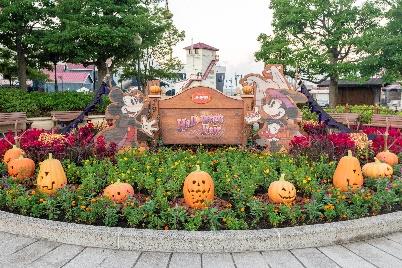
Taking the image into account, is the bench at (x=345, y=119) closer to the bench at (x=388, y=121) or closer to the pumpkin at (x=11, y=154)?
the bench at (x=388, y=121)

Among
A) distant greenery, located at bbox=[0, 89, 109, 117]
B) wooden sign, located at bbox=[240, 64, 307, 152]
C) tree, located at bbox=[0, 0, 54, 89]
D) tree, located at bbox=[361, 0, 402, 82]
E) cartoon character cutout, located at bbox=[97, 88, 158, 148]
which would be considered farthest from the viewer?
tree, located at bbox=[361, 0, 402, 82]

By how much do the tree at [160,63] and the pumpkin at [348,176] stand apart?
2958cm

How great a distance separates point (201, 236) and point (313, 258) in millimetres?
1290

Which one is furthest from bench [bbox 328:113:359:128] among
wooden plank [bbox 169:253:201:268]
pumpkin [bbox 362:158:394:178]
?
wooden plank [bbox 169:253:201:268]

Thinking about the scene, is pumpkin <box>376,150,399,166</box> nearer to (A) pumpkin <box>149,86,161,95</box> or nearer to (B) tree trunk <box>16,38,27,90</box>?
(A) pumpkin <box>149,86,161,95</box>

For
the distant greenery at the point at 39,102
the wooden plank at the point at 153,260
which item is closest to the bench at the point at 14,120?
the distant greenery at the point at 39,102

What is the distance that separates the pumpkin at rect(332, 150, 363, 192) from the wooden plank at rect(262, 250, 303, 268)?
2038mm

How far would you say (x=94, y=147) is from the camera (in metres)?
8.84

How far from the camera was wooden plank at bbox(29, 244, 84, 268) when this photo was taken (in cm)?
479

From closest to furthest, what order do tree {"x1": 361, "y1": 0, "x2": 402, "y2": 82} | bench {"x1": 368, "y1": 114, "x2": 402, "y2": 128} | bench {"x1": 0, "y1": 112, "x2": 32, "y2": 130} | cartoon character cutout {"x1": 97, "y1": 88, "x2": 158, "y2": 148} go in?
cartoon character cutout {"x1": 97, "y1": 88, "x2": 158, "y2": 148} → bench {"x1": 368, "y1": 114, "x2": 402, "y2": 128} → bench {"x1": 0, "y1": 112, "x2": 32, "y2": 130} → tree {"x1": 361, "y1": 0, "x2": 402, "y2": 82}

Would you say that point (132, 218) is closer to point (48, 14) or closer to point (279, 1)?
point (48, 14)

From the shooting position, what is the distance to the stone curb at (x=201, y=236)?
16.8 ft

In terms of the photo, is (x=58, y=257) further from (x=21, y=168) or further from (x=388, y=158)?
(x=388, y=158)

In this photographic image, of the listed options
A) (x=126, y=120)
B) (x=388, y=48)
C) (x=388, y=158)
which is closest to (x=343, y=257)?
(x=388, y=158)
